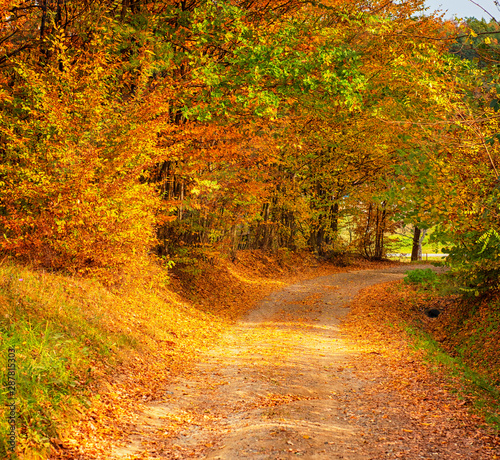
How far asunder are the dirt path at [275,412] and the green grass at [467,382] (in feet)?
3.85

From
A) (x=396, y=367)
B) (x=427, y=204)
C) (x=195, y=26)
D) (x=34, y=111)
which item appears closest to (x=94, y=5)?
(x=195, y=26)

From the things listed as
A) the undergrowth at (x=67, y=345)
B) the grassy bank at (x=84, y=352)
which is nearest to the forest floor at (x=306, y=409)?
the grassy bank at (x=84, y=352)

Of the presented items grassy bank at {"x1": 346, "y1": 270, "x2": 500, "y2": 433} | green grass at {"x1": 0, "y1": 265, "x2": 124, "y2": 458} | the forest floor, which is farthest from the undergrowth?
grassy bank at {"x1": 346, "y1": 270, "x2": 500, "y2": 433}

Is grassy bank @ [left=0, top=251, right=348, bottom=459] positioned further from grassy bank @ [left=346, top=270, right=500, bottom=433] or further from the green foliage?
the green foliage

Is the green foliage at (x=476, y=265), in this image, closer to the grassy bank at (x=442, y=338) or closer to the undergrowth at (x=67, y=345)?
the grassy bank at (x=442, y=338)

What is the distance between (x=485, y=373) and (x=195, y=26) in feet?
31.2

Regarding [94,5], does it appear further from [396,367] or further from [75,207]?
[396,367]

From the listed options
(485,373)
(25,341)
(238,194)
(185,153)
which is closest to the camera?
(25,341)

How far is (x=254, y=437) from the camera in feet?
19.3

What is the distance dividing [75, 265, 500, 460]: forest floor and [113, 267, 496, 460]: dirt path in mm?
→ 16

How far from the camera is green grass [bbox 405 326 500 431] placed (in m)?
7.28

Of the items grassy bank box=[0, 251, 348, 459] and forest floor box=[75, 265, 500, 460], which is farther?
forest floor box=[75, 265, 500, 460]

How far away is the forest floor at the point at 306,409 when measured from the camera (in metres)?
5.77

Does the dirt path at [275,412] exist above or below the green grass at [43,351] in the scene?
below
